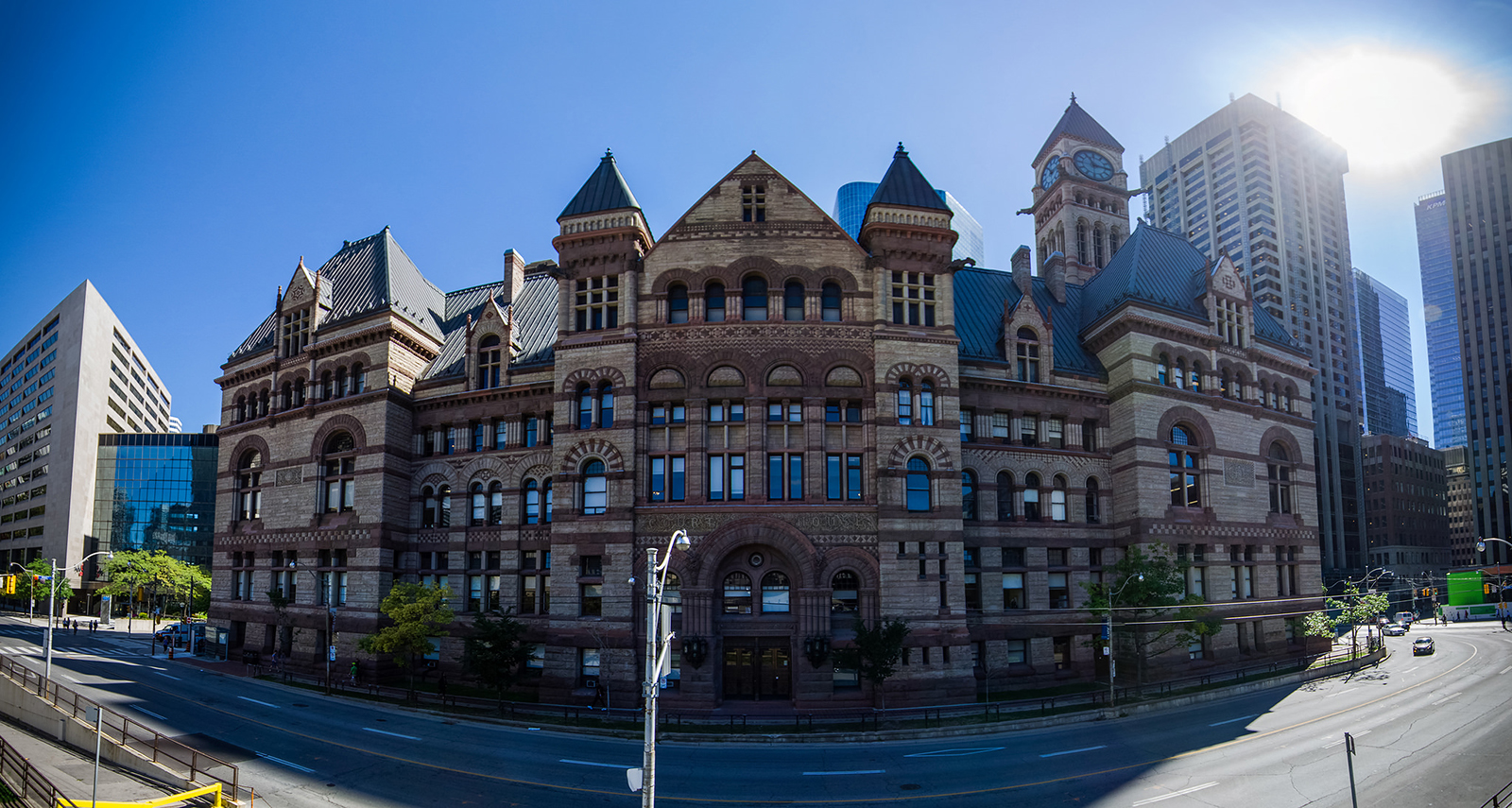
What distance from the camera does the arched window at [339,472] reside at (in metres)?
49.7

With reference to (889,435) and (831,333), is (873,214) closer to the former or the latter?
(831,333)

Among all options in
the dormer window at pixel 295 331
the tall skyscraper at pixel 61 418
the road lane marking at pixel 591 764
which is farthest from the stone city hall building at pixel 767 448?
the tall skyscraper at pixel 61 418

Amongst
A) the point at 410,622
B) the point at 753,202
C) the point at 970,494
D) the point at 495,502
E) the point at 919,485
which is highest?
the point at 753,202

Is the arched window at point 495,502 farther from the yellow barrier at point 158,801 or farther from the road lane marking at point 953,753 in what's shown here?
the road lane marking at point 953,753

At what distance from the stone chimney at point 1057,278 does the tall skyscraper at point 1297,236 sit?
90487mm

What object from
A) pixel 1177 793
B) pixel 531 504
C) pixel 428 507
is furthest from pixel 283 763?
pixel 1177 793

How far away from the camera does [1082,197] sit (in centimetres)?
7450

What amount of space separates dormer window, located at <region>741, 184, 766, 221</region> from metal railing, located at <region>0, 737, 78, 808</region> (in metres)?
33.9

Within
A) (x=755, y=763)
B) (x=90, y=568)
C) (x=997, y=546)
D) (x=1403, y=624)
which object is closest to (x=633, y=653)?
(x=755, y=763)

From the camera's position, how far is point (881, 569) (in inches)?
1556

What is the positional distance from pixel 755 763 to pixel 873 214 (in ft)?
88.9

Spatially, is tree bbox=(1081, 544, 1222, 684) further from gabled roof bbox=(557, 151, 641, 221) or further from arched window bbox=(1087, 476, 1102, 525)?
gabled roof bbox=(557, 151, 641, 221)

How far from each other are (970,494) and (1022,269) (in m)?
17.0

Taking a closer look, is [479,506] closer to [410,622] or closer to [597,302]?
[410,622]
